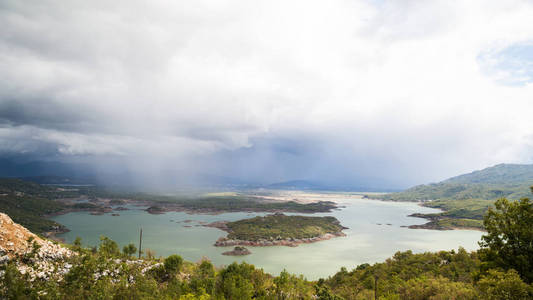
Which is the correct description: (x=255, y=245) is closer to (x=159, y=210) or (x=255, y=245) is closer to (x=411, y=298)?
(x=411, y=298)

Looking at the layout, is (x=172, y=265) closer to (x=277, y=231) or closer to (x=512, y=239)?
(x=512, y=239)

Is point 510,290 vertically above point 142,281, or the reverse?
point 510,290

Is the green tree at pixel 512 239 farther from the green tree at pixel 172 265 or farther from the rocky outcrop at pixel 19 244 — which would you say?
the rocky outcrop at pixel 19 244

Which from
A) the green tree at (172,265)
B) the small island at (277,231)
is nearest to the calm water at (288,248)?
the small island at (277,231)

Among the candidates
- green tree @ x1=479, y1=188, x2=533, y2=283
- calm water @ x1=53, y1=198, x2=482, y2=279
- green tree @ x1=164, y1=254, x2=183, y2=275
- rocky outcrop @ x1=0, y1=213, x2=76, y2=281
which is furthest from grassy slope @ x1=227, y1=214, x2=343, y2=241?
green tree @ x1=479, y1=188, x2=533, y2=283

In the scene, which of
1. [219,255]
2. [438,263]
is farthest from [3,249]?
[438,263]

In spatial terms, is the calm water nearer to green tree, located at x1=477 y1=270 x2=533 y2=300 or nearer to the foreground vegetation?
the foreground vegetation

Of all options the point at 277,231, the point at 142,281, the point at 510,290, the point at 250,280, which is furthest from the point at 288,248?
the point at 510,290
